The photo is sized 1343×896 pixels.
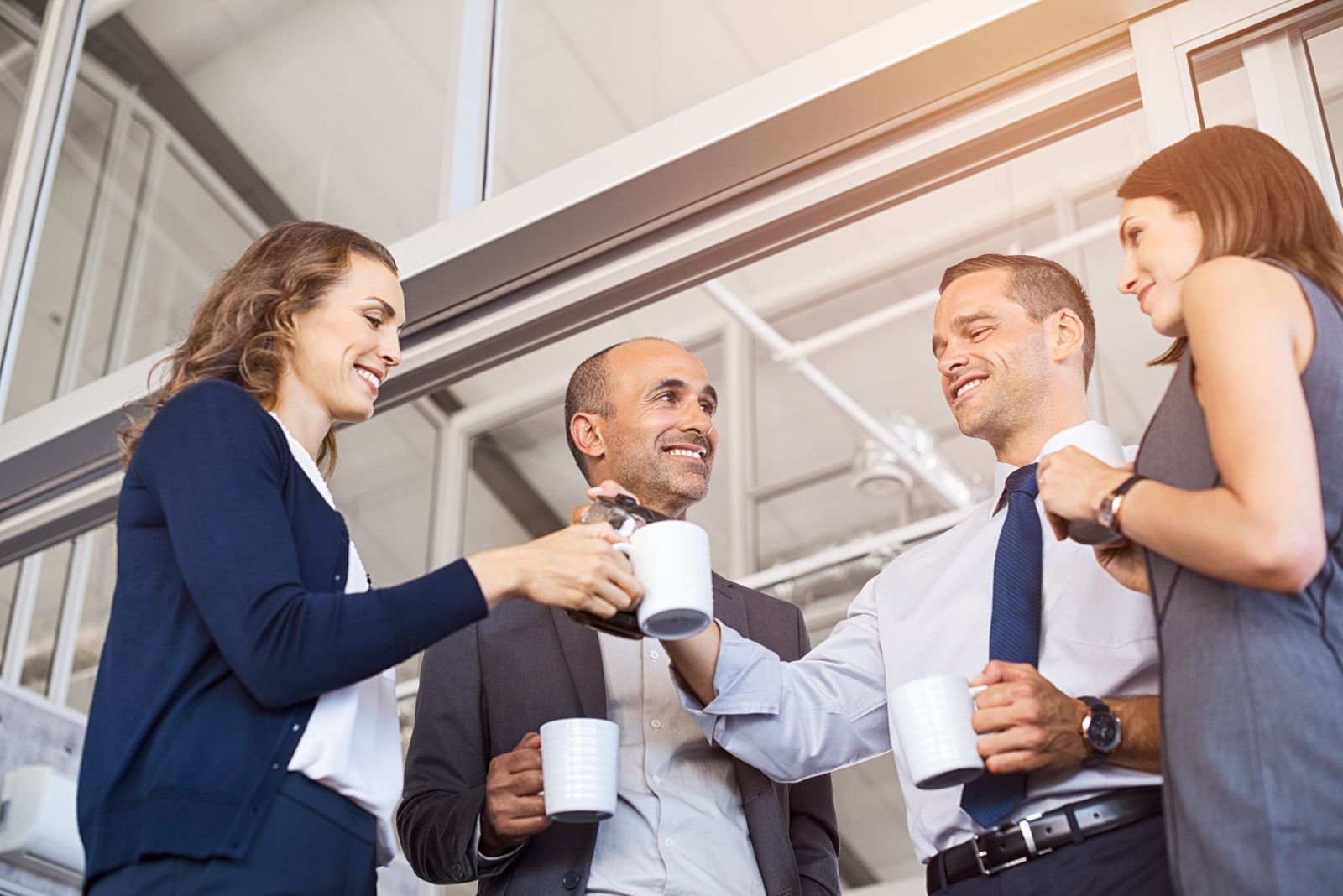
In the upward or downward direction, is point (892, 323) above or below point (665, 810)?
above

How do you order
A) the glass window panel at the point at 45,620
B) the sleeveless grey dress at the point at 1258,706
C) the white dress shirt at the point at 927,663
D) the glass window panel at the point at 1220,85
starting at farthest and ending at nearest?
Result: the glass window panel at the point at 45,620 < the glass window panel at the point at 1220,85 < the white dress shirt at the point at 927,663 < the sleeveless grey dress at the point at 1258,706

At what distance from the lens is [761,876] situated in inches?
77.7

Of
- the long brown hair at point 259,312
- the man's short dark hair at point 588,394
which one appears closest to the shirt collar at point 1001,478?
the man's short dark hair at point 588,394

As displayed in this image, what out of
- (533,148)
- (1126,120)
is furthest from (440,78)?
(1126,120)

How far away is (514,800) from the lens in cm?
181

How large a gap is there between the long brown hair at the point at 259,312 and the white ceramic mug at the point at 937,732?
82cm

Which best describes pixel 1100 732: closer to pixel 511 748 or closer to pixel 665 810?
pixel 665 810

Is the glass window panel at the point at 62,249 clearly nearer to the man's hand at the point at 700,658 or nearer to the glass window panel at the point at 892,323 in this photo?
the glass window panel at the point at 892,323

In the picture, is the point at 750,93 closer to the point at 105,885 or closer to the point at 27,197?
the point at 105,885

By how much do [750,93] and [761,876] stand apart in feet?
4.08

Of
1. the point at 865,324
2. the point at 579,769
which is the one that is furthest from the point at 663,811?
the point at 865,324

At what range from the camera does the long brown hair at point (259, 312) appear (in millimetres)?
1721

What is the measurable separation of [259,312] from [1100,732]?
3.55 ft

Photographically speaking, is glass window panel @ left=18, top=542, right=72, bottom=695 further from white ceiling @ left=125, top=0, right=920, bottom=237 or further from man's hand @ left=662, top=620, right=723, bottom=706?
man's hand @ left=662, top=620, right=723, bottom=706
